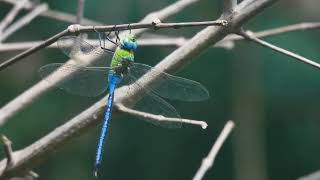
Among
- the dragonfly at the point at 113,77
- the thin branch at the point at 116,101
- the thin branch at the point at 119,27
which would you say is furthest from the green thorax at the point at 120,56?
the thin branch at the point at 119,27

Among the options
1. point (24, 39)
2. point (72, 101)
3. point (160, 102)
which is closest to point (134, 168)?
point (72, 101)

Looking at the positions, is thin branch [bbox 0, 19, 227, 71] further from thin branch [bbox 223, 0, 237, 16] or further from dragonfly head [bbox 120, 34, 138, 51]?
dragonfly head [bbox 120, 34, 138, 51]

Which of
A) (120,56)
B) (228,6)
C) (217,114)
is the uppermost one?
(228,6)

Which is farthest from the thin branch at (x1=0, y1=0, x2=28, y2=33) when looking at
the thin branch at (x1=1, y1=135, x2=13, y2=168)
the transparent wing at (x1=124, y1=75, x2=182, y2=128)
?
the thin branch at (x1=1, y1=135, x2=13, y2=168)

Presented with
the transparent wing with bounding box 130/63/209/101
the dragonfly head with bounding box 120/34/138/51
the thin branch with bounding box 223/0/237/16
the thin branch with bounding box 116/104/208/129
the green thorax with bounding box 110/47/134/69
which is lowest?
the transparent wing with bounding box 130/63/209/101

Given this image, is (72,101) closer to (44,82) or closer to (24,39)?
(24,39)

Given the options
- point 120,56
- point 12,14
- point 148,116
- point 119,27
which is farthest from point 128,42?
point 119,27

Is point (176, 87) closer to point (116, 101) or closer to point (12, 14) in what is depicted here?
point (116, 101)
